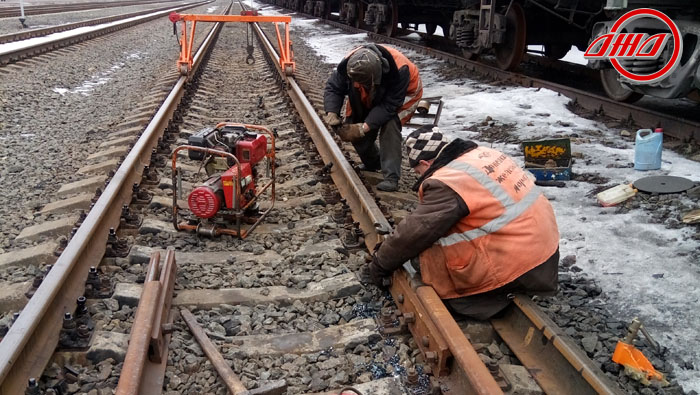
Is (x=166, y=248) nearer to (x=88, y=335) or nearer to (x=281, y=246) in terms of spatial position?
(x=281, y=246)

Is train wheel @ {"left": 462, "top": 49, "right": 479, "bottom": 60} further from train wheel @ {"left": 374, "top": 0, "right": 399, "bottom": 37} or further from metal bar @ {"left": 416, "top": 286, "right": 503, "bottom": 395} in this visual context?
metal bar @ {"left": 416, "top": 286, "right": 503, "bottom": 395}

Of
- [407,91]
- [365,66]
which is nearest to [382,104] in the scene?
[407,91]

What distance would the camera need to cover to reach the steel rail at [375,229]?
7.13 ft

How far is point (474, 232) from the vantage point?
2.70 m

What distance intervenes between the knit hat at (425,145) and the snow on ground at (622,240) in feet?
4.16

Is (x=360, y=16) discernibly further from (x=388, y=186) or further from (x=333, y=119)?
(x=388, y=186)

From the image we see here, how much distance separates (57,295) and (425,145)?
1837mm

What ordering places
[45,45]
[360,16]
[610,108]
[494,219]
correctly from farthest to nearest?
[360,16] < [45,45] < [610,108] < [494,219]

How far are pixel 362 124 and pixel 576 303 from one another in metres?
2.12

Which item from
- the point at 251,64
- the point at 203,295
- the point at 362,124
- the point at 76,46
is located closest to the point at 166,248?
the point at 203,295

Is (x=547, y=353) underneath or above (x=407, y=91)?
underneath

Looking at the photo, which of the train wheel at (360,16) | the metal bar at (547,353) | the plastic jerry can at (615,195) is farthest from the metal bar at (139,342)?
the train wheel at (360,16)

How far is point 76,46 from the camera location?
45.4 feet

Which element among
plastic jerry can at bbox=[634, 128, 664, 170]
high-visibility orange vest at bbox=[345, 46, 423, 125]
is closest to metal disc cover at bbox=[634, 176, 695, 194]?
plastic jerry can at bbox=[634, 128, 664, 170]
